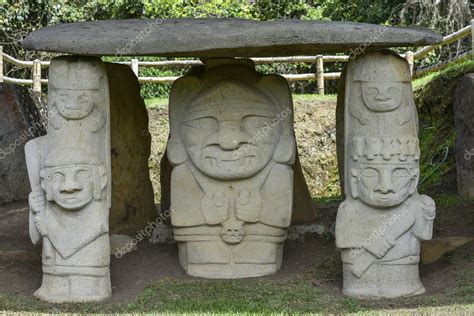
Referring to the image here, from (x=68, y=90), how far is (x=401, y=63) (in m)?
2.60

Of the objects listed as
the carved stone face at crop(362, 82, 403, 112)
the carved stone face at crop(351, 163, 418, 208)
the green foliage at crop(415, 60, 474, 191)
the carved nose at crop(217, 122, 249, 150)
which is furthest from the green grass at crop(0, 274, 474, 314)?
the green foliage at crop(415, 60, 474, 191)

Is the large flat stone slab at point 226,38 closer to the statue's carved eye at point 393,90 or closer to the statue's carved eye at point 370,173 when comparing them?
the statue's carved eye at point 393,90

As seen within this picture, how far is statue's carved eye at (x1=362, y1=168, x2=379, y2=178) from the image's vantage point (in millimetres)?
7234

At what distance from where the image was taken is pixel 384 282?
7.23 metres

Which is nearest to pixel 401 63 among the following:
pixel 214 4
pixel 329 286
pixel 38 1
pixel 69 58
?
pixel 329 286

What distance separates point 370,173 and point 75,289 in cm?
244

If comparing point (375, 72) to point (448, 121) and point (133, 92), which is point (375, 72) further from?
point (448, 121)

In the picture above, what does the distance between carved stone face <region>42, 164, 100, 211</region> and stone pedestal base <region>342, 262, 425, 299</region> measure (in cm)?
216

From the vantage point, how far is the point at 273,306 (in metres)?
6.95

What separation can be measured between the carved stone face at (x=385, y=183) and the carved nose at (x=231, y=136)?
1138 mm

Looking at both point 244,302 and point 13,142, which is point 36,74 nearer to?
point 13,142

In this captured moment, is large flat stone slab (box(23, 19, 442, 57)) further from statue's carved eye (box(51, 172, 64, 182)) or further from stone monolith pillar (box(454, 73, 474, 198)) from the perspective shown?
stone monolith pillar (box(454, 73, 474, 198))

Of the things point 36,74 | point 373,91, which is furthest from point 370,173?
point 36,74

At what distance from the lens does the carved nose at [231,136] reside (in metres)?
7.92
